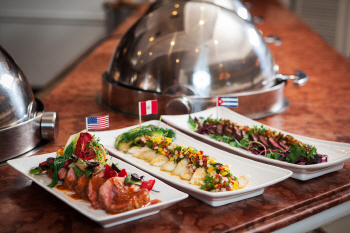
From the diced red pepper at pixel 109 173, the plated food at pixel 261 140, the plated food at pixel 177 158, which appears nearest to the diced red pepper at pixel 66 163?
the diced red pepper at pixel 109 173

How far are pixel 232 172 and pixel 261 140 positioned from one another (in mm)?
212

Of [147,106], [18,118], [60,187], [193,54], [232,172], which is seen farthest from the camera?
[193,54]

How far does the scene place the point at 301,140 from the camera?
1.23m

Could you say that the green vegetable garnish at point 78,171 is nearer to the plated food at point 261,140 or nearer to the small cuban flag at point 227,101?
the plated food at point 261,140

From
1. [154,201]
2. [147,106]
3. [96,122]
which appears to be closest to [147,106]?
[147,106]

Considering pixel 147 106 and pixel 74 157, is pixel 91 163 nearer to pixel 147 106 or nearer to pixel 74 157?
pixel 74 157

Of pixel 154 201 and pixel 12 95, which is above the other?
pixel 12 95

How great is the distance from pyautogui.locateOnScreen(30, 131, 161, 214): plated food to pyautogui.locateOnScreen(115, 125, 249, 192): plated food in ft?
0.45

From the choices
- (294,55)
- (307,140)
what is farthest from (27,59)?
(307,140)

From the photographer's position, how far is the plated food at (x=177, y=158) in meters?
0.93

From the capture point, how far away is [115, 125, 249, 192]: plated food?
0.93 meters

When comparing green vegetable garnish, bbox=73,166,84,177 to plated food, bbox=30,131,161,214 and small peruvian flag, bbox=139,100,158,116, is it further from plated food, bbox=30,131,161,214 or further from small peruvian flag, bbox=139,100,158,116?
small peruvian flag, bbox=139,100,158,116

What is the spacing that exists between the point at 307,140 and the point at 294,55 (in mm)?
1684

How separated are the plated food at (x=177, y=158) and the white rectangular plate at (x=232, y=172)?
17 millimetres
